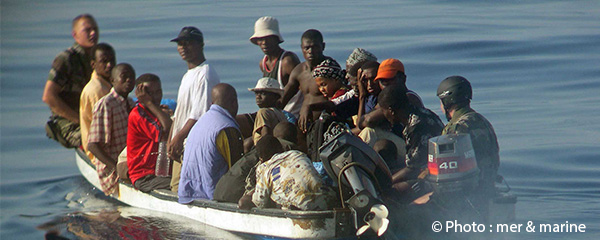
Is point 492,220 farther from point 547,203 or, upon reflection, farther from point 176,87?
point 176,87

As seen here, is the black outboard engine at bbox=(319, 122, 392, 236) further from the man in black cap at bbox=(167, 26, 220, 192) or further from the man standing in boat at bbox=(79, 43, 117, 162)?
the man standing in boat at bbox=(79, 43, 117, 162)

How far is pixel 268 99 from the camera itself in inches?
354

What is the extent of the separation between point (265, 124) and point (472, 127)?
7.22 ft

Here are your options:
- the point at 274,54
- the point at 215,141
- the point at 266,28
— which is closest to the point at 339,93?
the point at 215,141

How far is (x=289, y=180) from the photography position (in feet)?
24.7

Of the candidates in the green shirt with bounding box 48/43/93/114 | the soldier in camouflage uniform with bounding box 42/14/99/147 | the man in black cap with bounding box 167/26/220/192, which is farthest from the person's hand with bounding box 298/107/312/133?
the green shirt with bounding box 48/43/93/114

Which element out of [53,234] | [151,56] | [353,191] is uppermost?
[151,56]

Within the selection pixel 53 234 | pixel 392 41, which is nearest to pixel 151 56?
pixel 392 41

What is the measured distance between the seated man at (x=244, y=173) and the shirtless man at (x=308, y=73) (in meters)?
1.47

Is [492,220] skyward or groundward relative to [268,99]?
groundward

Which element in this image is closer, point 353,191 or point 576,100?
point 353,191

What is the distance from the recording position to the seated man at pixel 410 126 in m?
7.66

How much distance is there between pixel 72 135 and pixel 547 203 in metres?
6.79

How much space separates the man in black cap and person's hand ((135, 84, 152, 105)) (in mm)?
372
